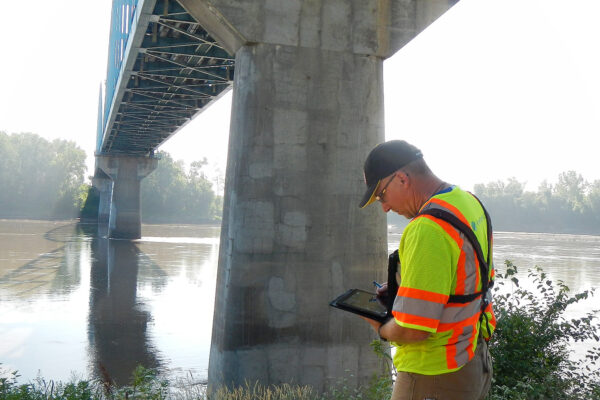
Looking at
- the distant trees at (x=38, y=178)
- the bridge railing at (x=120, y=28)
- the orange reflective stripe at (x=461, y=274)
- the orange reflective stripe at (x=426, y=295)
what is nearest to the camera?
the orange reflective stripe at (x=426, y=295)

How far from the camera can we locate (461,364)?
2.67m

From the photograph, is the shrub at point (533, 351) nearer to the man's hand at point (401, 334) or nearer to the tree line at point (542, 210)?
the man's hand at point (401, 334)

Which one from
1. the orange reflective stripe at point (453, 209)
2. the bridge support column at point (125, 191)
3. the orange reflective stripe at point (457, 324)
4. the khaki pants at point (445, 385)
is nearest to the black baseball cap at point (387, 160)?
the orange reflective stripe at point (453, 209)

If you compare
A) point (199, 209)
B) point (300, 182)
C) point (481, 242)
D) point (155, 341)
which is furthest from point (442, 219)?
point (199, 209)

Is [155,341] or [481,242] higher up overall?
[481,242]

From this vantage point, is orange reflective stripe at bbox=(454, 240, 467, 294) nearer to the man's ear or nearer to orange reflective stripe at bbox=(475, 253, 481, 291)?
orange reflective stripe at bbox=(475, 253, 481, 291)

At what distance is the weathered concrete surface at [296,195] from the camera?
26.2ft

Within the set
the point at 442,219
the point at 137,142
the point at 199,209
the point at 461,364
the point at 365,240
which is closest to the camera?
the point at 442,219

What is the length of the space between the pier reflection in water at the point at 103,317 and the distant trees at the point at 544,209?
309 ft

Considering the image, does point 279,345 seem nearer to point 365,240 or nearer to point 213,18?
point 365,240

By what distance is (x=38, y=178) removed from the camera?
104062mm

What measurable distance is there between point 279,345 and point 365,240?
189cm

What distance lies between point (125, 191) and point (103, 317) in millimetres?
34542

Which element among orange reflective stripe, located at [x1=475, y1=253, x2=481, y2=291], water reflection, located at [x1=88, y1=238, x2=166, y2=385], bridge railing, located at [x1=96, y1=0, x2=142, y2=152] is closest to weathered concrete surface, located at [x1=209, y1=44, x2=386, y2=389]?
water reflection, located at [x1=88, y1=238, x2=166, y2=385]
